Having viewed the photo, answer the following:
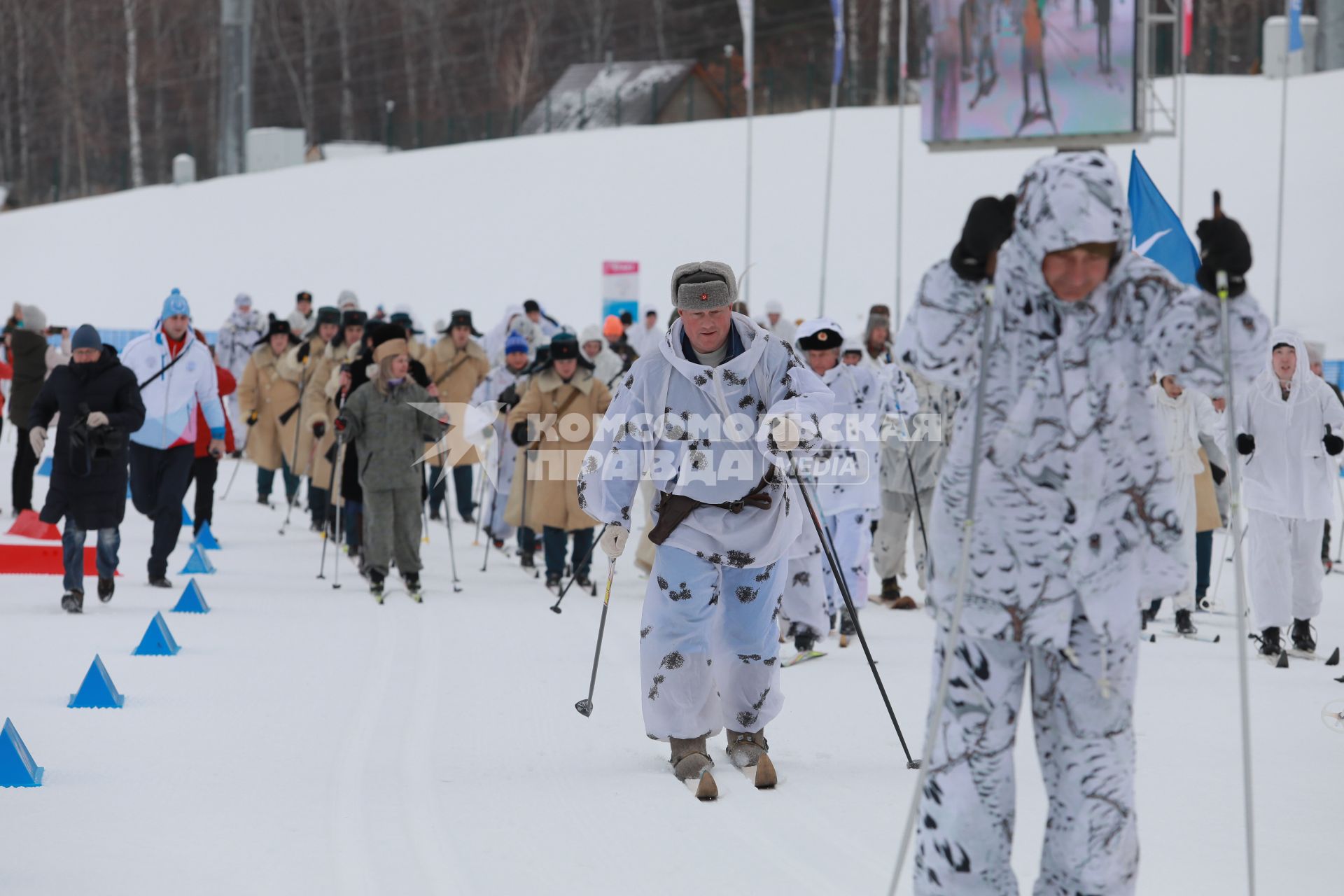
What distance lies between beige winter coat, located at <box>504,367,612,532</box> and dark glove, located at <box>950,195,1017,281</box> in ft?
24.7

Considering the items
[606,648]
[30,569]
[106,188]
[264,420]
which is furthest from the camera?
[106,188]

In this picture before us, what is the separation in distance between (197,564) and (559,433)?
280cm

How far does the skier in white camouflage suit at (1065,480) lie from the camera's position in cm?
366

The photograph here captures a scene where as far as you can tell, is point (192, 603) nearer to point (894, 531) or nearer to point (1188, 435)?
point (894, 531)

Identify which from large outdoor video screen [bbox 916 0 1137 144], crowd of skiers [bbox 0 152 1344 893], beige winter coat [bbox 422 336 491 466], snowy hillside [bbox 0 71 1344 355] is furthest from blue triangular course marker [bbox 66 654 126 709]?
snowy hillside [bbox 0 71 1344 355]

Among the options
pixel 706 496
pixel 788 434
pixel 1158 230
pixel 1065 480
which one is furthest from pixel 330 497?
pixel 1065 480

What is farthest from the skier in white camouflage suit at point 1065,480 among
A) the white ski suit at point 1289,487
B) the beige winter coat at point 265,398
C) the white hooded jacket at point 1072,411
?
the beige winter coat at point 265,398

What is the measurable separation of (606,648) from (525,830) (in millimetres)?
3738

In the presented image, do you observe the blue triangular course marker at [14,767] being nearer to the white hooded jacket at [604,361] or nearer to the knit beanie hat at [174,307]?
the knit beanie hat at [174,307]

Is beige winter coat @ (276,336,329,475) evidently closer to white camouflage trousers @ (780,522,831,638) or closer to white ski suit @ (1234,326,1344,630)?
white camouflage trousers @ (780,522,831,638)

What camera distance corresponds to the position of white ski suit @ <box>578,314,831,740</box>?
5.91 meters

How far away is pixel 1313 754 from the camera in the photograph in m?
6.46

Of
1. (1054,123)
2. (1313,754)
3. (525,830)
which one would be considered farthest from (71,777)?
(1054,123)

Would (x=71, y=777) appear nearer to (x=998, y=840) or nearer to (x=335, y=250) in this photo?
(x=998, y=840)
